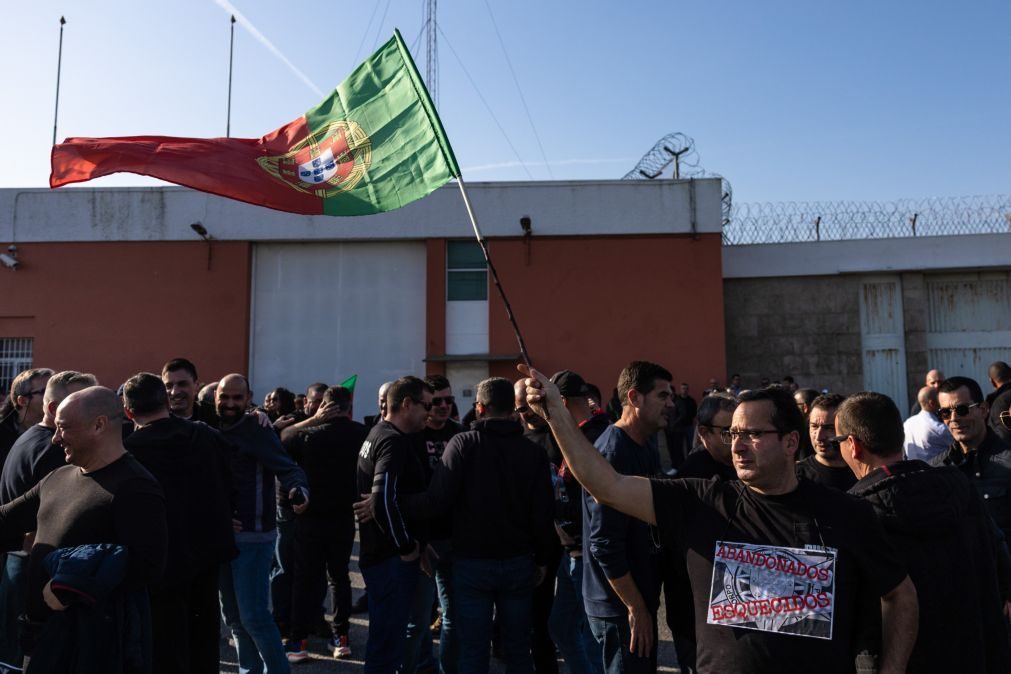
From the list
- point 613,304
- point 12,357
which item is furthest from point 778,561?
point 12,357

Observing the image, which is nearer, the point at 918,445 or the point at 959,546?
the point at 959,546

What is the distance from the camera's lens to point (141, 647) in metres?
3.12

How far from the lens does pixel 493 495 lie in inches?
165

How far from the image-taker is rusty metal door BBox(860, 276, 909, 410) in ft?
54.3

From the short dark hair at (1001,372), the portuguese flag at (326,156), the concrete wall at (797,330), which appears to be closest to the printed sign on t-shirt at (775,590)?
the portuguese flag at (326,156)

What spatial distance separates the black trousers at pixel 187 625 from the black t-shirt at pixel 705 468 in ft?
8.65

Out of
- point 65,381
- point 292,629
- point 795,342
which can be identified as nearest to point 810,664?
point 65,381

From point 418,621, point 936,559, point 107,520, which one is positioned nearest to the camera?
point 936,559

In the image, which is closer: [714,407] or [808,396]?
[714,407]

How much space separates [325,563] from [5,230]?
1550cm

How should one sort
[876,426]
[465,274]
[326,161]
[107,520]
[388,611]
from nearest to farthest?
[876,426], [107,520], [388,611], [326,161], [465,274]

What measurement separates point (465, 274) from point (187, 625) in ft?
43.1

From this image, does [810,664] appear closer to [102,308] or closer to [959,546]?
[959,546]

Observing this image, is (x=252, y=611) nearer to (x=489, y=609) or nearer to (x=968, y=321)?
(x=489, y=609)
